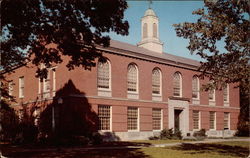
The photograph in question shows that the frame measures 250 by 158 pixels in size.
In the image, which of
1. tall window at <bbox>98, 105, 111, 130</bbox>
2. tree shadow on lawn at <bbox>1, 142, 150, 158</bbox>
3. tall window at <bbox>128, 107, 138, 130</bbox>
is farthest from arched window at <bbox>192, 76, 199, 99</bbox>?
tree shadow on lawn at <bbox>1, 142, 150, 158</bbox>

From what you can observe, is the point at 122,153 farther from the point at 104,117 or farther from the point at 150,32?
the point at 150,32

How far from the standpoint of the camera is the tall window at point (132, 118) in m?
28.6

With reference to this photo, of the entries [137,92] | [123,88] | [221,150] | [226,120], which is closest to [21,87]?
[123,88]

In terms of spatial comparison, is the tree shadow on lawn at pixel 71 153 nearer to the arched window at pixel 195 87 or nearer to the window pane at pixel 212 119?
the arched window at pixel 195 87

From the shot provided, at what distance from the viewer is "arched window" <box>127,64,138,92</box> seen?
2942 centimetres

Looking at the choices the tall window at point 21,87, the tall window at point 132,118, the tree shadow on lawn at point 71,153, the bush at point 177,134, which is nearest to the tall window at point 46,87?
the tall window at point 21,87

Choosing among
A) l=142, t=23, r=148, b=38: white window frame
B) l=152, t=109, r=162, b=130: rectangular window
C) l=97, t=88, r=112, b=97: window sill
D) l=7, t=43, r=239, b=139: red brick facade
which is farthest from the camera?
l=142, t=23, r=148, b=38: white window frame

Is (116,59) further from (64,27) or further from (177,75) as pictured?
(64,27)

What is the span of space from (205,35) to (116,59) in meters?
14.3

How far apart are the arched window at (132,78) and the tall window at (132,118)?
202 cm

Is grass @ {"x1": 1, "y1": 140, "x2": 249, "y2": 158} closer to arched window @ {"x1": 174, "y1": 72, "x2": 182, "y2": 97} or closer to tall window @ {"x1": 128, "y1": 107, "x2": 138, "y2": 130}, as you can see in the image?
tall window @ {"x1": 128, "y1": 107, "x2": 138, "y2": 130}

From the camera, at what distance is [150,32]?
123 feet

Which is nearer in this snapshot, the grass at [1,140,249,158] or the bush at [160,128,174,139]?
the grass at [1,140,249,158]

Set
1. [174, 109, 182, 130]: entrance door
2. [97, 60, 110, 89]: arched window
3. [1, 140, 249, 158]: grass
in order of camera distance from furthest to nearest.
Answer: [174, 109, 182, 130]: entrance door → [97, 60, 110, 89]: arched window → [1, 140, 249, 158]: grass
